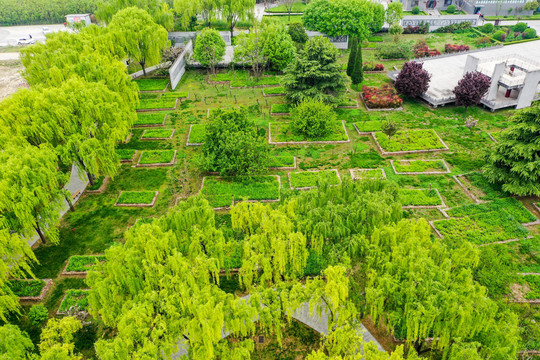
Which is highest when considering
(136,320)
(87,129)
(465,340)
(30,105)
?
(30,105)

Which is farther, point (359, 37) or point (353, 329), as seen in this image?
point (359, 37)

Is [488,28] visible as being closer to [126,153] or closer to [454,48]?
[454,48]

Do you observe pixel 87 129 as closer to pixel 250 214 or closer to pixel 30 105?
pixel 30 105

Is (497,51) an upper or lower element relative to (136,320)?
upper

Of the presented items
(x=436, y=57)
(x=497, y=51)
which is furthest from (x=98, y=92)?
(x=497, y=51)

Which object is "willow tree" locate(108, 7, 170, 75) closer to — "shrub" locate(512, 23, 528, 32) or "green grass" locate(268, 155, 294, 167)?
"green grass" locate(268, 155, 294, 167)

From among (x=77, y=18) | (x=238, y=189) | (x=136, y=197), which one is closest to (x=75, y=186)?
(x=136, y=197)

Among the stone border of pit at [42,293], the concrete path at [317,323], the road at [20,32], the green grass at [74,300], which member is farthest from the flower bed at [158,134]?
the road at [20,32]

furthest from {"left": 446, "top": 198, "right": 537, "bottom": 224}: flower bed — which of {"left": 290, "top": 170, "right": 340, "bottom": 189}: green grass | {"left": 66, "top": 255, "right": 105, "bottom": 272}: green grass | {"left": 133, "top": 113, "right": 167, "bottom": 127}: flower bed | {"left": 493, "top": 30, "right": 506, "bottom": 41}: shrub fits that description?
{"left": 493, "top": 30, "right": 506, "bottom": 41}: shrub
